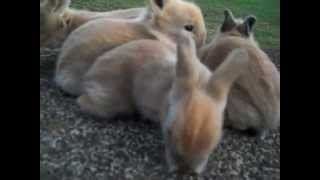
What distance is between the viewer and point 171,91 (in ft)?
6.95

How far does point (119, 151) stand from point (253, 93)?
573mm

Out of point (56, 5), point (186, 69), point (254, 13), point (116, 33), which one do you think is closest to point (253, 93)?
point (186, 69)

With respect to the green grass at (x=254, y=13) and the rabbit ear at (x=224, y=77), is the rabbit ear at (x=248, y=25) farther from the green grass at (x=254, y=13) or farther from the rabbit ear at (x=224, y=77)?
the rabbit ear at (x=224, y=77)

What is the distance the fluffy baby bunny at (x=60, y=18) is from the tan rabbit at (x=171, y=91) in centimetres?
45

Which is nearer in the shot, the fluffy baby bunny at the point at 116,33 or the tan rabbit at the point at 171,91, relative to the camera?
the tan rabbit at the point at 171,91

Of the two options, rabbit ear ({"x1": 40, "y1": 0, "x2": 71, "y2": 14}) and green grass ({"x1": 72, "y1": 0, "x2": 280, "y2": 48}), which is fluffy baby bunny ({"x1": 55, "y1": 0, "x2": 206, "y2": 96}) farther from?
green grass ({"x1": 72, "y1": 0, "x2": 280, "y2": 48})

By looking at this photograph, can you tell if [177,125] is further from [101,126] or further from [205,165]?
[101,126]

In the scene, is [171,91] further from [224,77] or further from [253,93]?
[253,93]

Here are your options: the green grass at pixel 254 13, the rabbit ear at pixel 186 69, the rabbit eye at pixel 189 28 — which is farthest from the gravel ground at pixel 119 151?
the green grass at pixel 254 13

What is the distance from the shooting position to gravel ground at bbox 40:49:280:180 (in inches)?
83.3

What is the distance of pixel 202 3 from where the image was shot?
10.3 feet

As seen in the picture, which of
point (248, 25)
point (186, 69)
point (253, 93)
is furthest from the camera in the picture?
point (248, 25)

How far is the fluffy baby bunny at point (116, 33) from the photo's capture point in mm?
2619
